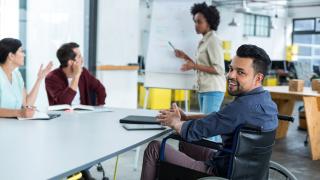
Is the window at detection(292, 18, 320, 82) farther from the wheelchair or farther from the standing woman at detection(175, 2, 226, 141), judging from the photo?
the wheelchair

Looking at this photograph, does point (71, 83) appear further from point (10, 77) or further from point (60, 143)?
point (60, 143)

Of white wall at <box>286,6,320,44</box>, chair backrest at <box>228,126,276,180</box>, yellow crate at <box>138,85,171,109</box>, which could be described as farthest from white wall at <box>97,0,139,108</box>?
white wall at <box>286,6,320,44</box>

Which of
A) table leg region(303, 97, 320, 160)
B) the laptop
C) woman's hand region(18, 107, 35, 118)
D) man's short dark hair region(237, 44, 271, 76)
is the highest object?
man's short dark hair region(237, 44, 271, 76)

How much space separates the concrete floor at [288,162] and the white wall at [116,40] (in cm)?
95

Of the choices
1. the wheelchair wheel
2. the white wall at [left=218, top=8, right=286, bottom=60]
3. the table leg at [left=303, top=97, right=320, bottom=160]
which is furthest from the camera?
the white wall at [left=218, top=8, right=286, bottom=60]

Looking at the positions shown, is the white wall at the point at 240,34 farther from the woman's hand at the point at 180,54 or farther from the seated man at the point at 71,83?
the seated man at the point at 71,83

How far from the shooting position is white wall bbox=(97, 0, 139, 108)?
198 inches

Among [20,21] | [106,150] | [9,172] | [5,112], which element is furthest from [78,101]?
[9,172]

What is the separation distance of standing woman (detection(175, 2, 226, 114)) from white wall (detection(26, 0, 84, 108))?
1.81 meters

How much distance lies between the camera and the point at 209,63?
3.51 meters

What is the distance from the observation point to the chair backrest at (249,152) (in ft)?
5.91

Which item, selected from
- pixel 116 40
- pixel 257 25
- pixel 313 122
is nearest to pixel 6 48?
pixel 116 40

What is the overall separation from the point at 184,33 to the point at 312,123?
192 centimetres

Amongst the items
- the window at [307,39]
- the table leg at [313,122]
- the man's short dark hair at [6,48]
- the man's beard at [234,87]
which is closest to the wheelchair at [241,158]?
the man's beard at [234,87]
